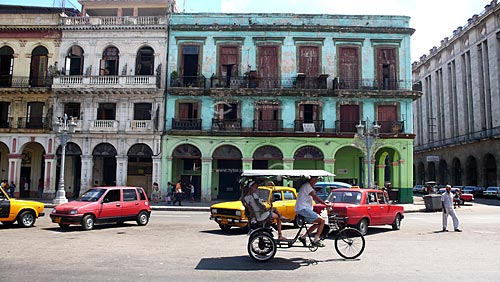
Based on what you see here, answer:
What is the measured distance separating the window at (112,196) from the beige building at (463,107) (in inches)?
1664

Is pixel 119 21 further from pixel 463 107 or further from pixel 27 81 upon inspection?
pixel 463 107

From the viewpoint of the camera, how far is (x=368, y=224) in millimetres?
13578

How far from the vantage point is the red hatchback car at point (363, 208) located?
13.1 meters

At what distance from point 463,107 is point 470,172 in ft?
29.4

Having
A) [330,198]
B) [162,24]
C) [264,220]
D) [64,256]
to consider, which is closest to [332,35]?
[162,24]

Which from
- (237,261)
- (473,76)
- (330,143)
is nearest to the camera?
(237,261)

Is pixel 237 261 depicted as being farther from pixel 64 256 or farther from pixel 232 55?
pixel 232 55

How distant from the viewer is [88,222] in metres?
13.9

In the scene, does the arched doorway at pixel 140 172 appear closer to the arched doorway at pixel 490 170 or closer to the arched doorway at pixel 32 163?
the arched doorway at pixel 32 163

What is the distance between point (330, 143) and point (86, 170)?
59.5ft

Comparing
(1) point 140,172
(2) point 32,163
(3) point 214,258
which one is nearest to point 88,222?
(3) point 214,258

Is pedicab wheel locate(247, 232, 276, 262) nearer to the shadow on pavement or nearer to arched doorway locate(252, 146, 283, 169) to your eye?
the shadow on pavement

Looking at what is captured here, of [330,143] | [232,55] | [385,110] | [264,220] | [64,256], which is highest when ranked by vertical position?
[232,55]

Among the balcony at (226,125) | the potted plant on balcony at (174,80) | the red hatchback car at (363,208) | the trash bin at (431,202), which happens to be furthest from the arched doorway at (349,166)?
the red hatchback car at (363,208)
